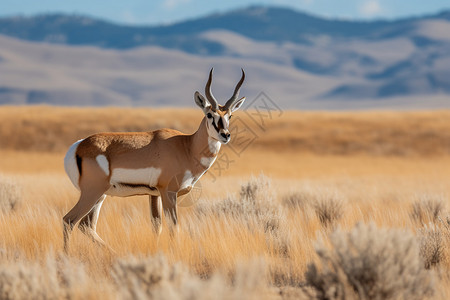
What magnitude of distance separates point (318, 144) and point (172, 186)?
27400 millimetres

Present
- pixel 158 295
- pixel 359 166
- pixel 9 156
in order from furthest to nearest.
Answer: pixel 9 156 → pixel 359 166 → pixel 158 295

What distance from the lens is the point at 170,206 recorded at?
6844 mm

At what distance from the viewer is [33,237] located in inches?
269

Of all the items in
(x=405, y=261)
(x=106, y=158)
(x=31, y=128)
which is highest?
(x=31, y=128)

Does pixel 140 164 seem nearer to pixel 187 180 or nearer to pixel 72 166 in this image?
pixel 187 180

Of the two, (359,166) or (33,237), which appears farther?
(359,166)

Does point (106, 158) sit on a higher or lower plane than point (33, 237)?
higher

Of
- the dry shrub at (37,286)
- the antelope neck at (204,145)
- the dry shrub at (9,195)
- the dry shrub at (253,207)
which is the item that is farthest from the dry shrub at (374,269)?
the dry shrub at (9,195)

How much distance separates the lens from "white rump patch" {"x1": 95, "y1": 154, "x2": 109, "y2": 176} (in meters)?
6.73

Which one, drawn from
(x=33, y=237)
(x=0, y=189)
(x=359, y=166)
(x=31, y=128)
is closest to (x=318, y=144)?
(x=359, y=166)

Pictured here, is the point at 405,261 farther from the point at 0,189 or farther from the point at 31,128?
the point at 31,128

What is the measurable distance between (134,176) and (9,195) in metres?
3.86

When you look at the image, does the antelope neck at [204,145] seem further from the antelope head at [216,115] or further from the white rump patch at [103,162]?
the white rump patch at [103,162]

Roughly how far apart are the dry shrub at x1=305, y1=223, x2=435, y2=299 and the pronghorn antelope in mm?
2593
